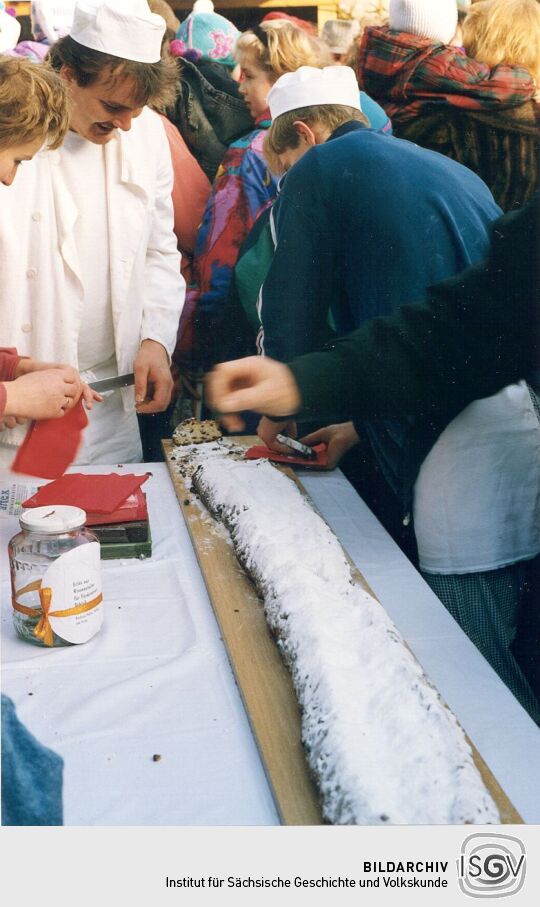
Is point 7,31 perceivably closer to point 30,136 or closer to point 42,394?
point 30,136

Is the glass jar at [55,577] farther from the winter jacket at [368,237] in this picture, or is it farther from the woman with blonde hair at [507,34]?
the woman with blonde hair at [507,34]

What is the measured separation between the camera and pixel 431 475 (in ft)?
4.95

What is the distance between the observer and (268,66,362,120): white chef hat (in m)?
1.91

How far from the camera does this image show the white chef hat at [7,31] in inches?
86.3

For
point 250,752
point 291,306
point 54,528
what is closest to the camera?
point 250,752

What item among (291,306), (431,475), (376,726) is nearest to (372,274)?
(291,306)

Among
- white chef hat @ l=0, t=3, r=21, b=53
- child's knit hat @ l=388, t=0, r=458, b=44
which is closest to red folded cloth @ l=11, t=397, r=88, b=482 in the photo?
white chef hat @ l=0, t=3, r=21, b=53

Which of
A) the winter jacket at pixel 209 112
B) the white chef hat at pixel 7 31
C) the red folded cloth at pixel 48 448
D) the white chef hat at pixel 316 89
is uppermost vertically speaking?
the white chef hat at pixel 7 31

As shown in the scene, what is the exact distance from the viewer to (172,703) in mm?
1010

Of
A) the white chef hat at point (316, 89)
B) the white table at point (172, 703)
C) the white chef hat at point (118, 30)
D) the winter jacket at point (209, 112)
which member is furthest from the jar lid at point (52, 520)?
the winter jacket at point (209, 112)

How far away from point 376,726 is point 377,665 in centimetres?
11

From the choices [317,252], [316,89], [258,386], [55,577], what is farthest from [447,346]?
[316,89]

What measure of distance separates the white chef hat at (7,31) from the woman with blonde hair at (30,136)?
3.12 ft

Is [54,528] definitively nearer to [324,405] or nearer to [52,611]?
[52,611]
